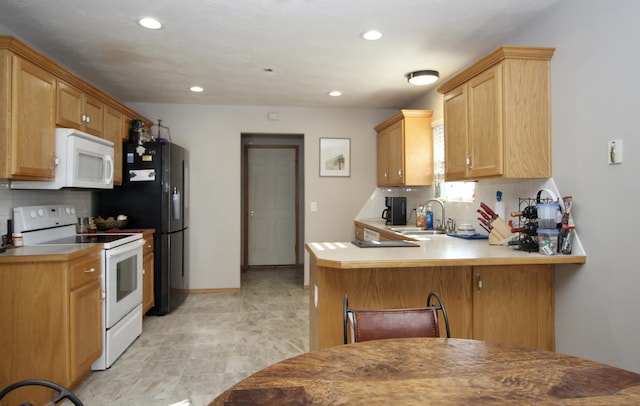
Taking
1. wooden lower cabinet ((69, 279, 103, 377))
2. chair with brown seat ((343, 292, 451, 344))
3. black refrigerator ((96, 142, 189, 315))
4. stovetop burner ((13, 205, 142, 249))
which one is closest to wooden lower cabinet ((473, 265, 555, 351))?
chair with brown seat ((343, 292, 451, 344))

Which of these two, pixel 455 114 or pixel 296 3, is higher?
pixel 296 3

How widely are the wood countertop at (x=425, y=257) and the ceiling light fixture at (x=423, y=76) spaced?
186cm

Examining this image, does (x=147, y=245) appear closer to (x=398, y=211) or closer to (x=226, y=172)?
(x=226, y=172)

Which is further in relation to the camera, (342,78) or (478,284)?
(342,78)

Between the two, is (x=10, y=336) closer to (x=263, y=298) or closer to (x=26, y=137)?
(x=26, y=137)

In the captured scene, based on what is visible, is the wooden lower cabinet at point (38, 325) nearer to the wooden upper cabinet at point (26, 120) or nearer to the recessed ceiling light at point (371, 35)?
the wooden upper cabinet at point (26, 120)

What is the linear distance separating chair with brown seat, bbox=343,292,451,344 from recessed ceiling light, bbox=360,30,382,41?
2086 mm

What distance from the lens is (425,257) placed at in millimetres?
Result: 2049

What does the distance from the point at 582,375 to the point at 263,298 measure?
396 centimetres

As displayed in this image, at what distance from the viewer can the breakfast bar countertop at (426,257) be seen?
76.4 inches

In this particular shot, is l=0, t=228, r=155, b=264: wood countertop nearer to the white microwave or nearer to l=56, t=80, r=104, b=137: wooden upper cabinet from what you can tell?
the white microwave

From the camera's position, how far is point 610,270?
201 cm

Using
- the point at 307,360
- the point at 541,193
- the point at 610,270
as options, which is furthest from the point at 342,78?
the point at 307,360

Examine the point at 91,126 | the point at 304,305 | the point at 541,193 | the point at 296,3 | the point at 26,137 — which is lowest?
the point at 304,305
